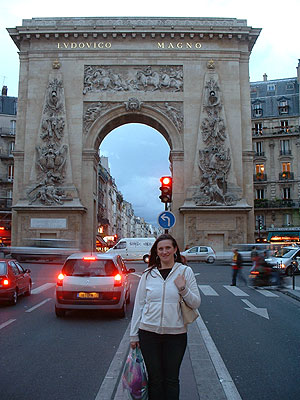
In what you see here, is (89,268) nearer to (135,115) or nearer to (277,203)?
(135,115)

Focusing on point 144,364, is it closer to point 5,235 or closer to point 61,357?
point 61,357

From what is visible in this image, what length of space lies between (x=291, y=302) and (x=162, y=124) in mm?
26520

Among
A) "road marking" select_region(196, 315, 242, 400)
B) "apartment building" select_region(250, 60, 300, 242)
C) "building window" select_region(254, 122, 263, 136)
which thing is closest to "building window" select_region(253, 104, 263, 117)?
"apartment building" select_region(250, 60, 300, 242)

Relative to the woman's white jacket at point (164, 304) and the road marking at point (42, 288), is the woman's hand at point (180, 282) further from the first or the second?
the road marking at point (42, 288)

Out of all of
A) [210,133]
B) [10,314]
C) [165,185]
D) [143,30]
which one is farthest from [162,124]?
[10,314]

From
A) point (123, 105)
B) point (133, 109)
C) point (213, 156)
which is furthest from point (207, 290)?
point (123, 105)

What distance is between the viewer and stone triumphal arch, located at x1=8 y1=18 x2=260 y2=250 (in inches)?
1431

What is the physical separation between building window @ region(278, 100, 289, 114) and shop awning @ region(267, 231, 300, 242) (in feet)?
55.4

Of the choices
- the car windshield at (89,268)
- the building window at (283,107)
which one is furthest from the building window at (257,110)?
the car windshield at (89,268)

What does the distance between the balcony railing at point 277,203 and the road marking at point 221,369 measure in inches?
1859

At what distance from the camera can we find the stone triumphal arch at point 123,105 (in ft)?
119

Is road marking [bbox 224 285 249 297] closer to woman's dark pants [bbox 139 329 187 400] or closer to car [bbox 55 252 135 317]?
car [bbox 55 252 135 317]

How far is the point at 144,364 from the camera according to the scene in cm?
409

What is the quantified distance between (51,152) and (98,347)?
101 feet
